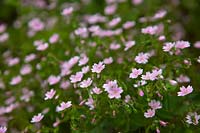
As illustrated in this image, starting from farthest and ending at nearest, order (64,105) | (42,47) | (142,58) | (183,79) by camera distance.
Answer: (42,47) < (183,79) < (142,58) < (64,105)

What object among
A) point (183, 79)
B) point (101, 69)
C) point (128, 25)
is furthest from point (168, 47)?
point (128, 25)

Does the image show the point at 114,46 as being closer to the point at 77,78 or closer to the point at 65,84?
the point at 65,84

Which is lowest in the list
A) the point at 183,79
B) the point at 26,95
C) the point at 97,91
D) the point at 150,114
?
the point at 26,95

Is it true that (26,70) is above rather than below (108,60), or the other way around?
below

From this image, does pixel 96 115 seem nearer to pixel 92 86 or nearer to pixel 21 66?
pixel 92 86

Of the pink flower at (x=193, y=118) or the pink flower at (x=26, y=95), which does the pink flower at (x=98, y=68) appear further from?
the pink flower at (x=26, y=95)

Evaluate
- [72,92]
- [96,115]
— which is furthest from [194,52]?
[96,115]

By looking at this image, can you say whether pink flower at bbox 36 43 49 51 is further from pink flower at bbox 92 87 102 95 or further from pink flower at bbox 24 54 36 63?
pink flower at bbox 92 87 102 95

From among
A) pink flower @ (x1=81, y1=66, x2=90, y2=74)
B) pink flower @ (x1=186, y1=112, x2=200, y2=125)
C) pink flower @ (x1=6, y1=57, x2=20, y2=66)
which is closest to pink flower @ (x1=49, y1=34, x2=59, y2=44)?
pink flower @ (x1=6, y1=57, x2=20, y2=66)
